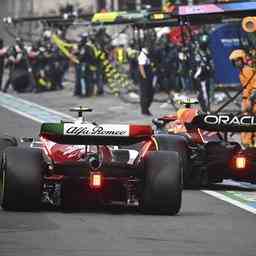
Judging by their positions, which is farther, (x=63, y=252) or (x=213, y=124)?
(x=213, y=124)

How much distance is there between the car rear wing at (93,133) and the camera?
530 inches

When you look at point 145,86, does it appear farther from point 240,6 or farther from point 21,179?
point 21,179

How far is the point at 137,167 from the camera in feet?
44.4

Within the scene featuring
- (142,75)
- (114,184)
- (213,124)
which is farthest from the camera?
(142,75)

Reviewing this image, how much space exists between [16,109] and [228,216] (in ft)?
65.8

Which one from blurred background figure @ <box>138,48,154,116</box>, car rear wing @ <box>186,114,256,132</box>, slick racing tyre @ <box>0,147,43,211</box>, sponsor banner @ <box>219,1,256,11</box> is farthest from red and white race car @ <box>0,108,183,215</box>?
blurred background figure @ <box>138,48,154,116</box>

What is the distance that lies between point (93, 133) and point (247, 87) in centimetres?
1051

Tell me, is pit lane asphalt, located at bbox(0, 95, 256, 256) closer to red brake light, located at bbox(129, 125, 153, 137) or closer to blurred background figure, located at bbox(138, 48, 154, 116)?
red brake light, located at bbox(129, 125, 153, 137)

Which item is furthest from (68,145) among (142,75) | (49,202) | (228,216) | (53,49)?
(53,49)

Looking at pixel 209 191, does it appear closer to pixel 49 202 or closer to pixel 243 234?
pixel 49 202

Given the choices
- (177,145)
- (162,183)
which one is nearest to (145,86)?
(177,145)

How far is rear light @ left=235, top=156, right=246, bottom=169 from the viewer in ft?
54.3

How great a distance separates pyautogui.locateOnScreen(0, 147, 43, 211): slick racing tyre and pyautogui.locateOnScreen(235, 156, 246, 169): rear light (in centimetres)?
390

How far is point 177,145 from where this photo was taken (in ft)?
54.3
